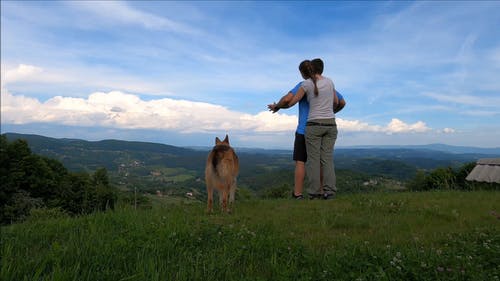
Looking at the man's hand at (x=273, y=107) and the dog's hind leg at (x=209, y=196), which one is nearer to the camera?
the dog's hind leg at (x=209, y=196)

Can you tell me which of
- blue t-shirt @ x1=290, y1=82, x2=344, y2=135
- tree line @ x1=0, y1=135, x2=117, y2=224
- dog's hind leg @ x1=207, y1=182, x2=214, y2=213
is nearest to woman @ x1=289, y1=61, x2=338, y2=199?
blue t-shirt @ x1=290, y1=82, x2=344, y2=135

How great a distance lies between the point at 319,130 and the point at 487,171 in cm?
694

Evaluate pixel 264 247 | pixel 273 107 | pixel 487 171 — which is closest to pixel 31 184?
pixel 273 107

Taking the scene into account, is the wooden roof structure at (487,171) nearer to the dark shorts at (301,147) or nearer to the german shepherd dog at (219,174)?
the dark shorts at (301,147)

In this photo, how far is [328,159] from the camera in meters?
8.33

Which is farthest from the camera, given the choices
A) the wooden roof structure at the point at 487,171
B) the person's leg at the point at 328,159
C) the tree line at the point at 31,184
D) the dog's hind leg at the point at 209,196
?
the tree line at the point at 31,184

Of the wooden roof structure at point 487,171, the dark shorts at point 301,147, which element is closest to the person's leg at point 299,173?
the dark shorts at point 301,147

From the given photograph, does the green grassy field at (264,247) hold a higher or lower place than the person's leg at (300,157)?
lower

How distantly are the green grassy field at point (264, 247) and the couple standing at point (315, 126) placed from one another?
245 cm

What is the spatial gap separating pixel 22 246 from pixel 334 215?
4495 mm

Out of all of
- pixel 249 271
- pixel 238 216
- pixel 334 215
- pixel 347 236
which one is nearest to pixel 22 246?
pixel 249 271

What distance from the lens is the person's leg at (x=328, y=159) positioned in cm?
830

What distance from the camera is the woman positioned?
815cm

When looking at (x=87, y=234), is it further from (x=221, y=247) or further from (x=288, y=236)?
(x=288, y=236)
